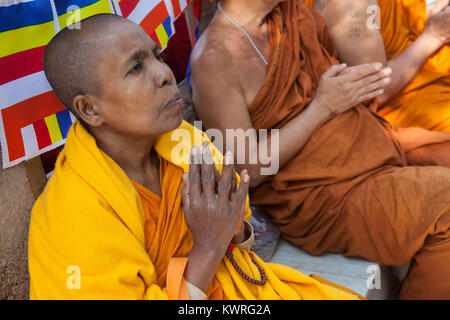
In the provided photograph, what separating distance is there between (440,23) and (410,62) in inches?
8.8

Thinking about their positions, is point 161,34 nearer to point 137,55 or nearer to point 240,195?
point 137,55

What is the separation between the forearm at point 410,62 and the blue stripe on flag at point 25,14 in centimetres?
162

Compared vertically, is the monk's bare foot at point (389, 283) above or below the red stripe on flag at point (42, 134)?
below

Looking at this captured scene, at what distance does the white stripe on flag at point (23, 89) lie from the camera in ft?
4.49

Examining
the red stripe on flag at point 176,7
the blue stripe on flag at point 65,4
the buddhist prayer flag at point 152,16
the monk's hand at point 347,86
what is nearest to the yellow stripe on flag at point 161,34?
the buddhist prayer flag at point 152,16

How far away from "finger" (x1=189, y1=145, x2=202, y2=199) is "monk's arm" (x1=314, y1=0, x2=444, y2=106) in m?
1.31

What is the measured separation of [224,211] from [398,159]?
107 cm

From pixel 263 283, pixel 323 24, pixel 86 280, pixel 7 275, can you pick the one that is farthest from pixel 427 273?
pixel 7 275

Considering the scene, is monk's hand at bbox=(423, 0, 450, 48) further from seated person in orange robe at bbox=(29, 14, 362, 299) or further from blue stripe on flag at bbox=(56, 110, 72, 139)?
blue stripe on flag at bbox=(56, 110, 72, 139)

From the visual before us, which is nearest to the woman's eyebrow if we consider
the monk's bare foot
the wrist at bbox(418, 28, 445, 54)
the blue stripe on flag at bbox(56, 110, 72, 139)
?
the blue stripe on flag at bbox(56, 110, 72, 139)

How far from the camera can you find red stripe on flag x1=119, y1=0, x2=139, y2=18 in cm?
164

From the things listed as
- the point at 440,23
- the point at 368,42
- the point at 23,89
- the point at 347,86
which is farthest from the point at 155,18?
the point at 440,23

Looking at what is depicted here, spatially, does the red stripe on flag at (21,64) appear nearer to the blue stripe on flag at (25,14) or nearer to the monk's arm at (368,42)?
the blue stripe on flag at (25,14)

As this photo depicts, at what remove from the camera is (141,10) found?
1.73 metres
